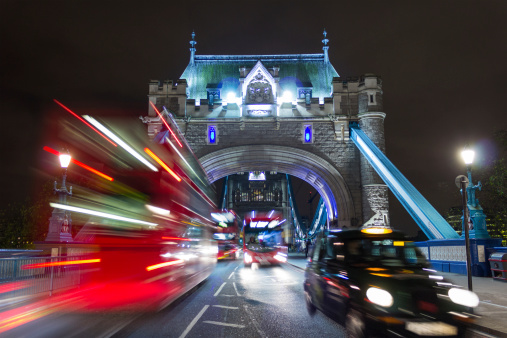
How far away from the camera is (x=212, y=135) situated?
96.5ft

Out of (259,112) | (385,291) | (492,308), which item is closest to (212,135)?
(259,112)

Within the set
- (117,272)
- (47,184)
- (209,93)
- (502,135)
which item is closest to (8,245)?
(47,184)

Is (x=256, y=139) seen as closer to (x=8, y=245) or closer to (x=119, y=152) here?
(x=119, y=152)

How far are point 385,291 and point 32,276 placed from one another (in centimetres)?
879

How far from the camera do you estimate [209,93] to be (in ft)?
103

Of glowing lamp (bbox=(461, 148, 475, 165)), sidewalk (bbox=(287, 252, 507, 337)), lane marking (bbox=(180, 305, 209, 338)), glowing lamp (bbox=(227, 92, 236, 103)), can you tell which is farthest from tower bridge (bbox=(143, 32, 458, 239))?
lane marking (bbox=(180, 305, 209, 338))

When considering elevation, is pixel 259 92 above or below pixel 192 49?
below

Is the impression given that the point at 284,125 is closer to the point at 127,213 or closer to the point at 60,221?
the point at 60,221

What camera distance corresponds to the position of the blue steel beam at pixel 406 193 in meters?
17.8

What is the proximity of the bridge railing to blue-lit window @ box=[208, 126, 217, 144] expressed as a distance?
61.5 ft

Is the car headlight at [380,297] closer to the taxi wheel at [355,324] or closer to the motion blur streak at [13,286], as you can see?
the taxi wheel at [355,324]

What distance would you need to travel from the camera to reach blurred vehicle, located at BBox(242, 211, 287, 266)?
2531 cm

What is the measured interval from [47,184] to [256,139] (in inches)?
718

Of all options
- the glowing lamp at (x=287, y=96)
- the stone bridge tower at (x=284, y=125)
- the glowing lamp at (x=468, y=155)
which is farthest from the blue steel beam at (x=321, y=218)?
the glowing lamp at (x=468, y=155)
